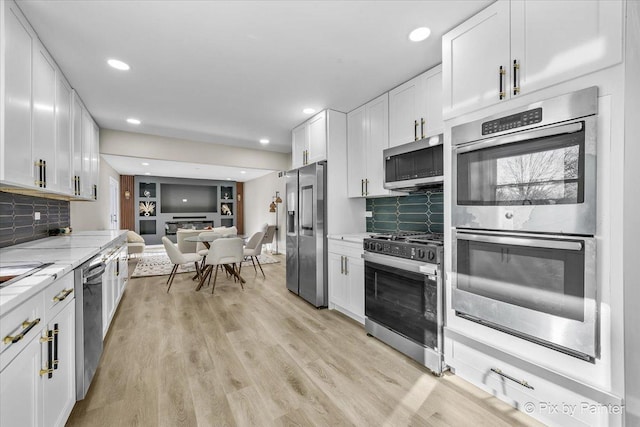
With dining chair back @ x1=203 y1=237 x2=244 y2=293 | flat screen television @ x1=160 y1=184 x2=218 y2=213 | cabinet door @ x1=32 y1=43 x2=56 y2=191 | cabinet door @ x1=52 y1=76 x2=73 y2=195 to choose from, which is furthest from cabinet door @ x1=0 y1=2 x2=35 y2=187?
flat screen television @ x1=160 y1=184 x2=218 y2=213

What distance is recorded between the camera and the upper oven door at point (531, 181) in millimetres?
1353

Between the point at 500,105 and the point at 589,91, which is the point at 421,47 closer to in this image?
the point at 500,105

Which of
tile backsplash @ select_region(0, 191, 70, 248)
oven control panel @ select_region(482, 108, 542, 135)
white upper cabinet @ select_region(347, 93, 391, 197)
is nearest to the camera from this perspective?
oven control panel @ select_region(482, 108, 542, 135)

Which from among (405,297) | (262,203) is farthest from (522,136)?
(262,203)

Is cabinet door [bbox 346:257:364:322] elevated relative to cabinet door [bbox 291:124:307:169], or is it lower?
lower

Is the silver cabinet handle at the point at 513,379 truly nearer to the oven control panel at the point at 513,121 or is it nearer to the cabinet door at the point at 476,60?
the oven control panel at the point at 513,121

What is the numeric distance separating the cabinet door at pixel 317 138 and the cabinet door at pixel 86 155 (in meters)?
2.81

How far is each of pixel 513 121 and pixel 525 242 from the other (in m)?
0.73

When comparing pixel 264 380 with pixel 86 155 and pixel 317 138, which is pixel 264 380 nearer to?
pixel 317 138

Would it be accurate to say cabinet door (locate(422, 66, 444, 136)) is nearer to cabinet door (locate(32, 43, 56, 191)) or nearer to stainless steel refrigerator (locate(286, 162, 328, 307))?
stainless steel refrigerator (locate(286, 162, 328, 307))

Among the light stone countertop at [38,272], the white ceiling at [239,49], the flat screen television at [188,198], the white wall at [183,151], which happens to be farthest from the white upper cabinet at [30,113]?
the flat screen television at [188,198]

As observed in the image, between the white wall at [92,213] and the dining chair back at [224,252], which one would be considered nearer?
the white wall at [92,213]

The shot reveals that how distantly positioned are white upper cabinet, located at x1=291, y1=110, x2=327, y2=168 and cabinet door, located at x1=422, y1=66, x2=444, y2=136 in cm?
136

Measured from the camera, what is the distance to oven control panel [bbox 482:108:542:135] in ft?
5.01
